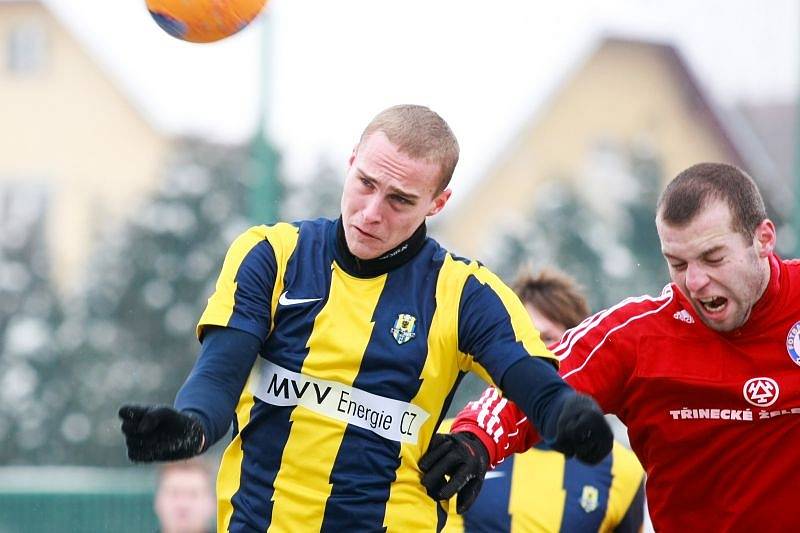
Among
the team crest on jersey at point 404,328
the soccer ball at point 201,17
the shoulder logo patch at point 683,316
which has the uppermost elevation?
the soccer ball at point 201,17

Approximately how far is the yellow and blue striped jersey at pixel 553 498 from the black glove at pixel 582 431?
1.68m

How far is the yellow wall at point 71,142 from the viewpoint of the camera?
520 inches

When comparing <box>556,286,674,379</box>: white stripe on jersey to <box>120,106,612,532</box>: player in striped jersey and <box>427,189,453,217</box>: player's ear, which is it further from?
<box>427,189,453,217</box>: player's ear

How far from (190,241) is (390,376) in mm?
7658

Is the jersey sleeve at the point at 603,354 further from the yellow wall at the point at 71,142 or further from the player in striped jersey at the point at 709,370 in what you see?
the yellow wall at the point at 71,142

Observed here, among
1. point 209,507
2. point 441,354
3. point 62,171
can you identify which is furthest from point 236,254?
point 62,171

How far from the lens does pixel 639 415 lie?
14.8 feet

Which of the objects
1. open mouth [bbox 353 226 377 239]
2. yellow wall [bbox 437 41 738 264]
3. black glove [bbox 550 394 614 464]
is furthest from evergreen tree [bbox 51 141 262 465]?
black glove [bbox 550 394 614 464]

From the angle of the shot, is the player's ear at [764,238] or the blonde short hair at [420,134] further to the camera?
the player's ear at [764,238]

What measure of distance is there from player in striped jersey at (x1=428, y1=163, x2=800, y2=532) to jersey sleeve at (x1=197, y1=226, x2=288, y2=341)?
2.50ft

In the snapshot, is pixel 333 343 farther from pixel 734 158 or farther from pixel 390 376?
pixel 734 158

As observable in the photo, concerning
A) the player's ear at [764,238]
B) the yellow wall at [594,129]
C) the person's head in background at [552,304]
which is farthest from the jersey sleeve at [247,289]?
the yellow wall at [594,129]

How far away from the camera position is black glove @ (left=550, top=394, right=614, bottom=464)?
3.54m

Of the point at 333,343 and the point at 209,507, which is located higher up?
the point at 333,343
